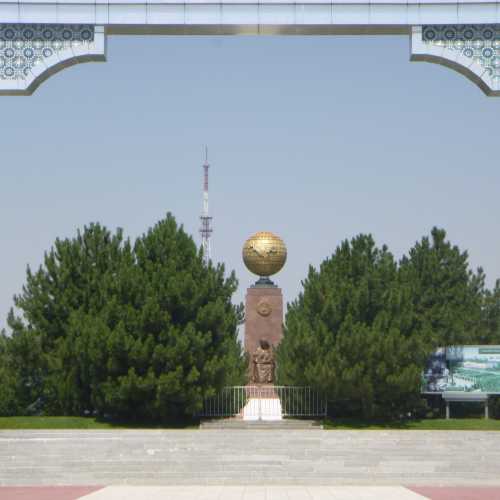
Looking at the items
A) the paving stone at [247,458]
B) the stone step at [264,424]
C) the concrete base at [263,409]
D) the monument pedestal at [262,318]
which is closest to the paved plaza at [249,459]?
the paving stone at [247,458]

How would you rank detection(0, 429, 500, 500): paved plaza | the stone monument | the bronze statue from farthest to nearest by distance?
the stone monument
the bronze statue
detection(0, 429, 500, 500): paved plaza

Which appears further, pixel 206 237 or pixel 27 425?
pixel 206 237

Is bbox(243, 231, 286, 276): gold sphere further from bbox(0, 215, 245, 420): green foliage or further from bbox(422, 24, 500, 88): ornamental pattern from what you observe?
bbox(422, 24, 500, 88): ornamental pattern

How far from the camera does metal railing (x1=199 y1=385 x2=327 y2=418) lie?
1990cm

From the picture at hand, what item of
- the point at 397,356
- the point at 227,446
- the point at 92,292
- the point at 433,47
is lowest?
the point at 227,446

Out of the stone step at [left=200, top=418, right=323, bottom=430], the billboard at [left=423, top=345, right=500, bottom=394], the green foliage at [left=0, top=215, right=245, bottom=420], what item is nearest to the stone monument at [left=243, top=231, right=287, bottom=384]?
the green foliage at [left=0, top=215, right=245, bottom=420]

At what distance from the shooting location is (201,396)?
748 inches

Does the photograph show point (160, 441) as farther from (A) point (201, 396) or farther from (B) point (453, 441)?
(B) point (453, 441)

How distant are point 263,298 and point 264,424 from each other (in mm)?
5730

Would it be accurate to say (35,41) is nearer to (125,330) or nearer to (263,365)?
(125,330)

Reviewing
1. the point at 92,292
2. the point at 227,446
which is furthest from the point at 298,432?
the point at 92,292

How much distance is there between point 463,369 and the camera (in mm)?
21516

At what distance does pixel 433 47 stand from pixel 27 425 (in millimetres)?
9681

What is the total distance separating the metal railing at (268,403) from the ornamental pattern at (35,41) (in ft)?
26.2
